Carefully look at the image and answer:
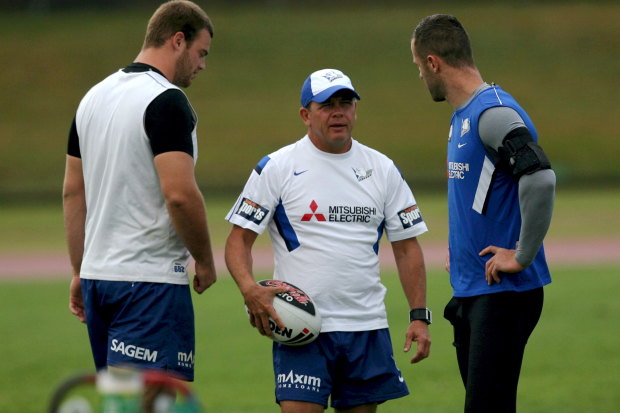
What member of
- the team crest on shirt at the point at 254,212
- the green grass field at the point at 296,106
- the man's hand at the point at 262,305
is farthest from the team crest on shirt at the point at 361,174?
the green grass field at the point at 296,106

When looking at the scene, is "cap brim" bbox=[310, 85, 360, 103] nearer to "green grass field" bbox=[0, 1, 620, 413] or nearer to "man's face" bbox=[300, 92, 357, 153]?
"man's face" bbox=[300, 92, 357, 153]

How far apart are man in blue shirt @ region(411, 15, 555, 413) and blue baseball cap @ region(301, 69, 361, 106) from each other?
15.8 inches

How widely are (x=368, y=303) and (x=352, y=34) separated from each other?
44.6m

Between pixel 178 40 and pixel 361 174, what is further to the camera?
A: pixel 361 174

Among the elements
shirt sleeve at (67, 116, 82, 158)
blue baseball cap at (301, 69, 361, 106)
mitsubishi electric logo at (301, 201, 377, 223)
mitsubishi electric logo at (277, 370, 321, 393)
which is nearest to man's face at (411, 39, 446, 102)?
blue baseball cap at (301, 69, 361, 106)

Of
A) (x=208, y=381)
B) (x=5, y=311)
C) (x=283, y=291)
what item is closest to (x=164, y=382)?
(x=283, y=291)

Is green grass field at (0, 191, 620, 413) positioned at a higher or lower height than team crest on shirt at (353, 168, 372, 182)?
lower

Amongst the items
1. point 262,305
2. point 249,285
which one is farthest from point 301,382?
point 249,285

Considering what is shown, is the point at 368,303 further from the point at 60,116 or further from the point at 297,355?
the point at 60,116

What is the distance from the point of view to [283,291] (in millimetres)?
4773

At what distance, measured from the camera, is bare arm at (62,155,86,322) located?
4809 millimetres

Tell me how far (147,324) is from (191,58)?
1300mm

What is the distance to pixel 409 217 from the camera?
506 centimetres

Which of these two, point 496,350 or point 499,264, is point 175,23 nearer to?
point 499,264
